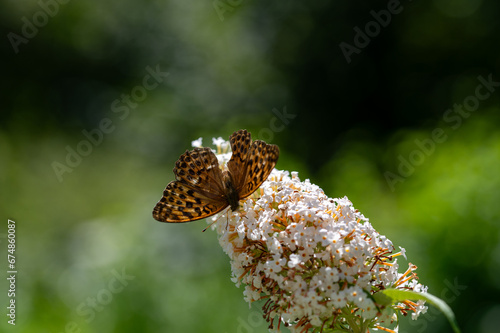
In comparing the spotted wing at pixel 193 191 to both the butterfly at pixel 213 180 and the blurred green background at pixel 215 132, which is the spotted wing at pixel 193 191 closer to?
the butterfly at pixel 213 180

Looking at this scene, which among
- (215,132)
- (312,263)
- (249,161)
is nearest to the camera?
(312,263)

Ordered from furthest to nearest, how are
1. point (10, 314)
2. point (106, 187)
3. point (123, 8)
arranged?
point (123, 8), point (106, 187), point (10, 314)

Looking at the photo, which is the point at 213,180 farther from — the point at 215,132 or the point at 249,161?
the point at 215,132

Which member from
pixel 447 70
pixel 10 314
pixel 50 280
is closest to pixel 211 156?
pixel 10 314

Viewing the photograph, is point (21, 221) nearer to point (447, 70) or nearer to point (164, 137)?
point (164, 137)

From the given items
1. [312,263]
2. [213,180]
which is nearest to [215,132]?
[213,180]

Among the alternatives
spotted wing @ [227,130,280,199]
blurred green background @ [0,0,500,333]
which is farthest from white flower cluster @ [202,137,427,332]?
blurred green background @ [0,0,500,333]

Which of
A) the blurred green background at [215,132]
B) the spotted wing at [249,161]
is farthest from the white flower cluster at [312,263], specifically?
the blurred green background at [215,132]
